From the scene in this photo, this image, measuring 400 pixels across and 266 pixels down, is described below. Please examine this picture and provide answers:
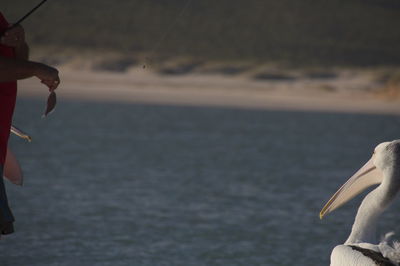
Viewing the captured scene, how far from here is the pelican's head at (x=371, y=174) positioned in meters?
4.70

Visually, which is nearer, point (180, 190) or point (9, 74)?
point (9, 74)

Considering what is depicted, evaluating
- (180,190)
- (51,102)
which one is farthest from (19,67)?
(180,190)

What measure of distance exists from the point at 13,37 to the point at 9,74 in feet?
0.40

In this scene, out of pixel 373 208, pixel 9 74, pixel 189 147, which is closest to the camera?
pixel 9 74

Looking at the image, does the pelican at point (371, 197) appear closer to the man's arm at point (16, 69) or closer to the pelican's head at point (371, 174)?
the pelican's head at point (371, 174)

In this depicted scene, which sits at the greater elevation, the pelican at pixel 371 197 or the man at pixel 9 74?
the man at pixel 9 74

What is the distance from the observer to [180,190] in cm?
1002

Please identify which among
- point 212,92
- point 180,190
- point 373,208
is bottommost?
point 180,190

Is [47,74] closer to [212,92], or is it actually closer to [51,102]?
[51,102]

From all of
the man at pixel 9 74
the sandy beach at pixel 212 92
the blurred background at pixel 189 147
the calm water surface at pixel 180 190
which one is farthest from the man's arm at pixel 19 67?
the sandy beach at pixel 212 92

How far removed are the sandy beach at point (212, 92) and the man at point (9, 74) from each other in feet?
67.3

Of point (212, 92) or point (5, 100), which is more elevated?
point (212, 92)

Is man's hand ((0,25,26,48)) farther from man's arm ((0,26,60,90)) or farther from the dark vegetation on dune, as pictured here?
the dark vegetation on dune

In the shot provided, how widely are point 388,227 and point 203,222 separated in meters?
1.62
